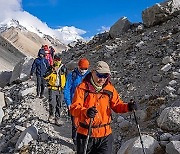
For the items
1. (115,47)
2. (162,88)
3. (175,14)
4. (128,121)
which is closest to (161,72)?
(162,88)

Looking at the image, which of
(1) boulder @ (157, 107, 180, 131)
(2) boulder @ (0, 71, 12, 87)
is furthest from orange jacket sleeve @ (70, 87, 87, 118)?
(2) boulder @ (0, 71, 12, 87)

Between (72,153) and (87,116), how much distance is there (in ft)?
16.7

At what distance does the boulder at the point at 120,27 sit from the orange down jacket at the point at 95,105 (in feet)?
67.4

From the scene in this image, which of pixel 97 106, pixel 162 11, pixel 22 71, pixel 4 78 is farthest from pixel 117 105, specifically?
pixel 4 78

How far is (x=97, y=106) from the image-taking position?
6801 mm

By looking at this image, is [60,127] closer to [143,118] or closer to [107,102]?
[143,118]

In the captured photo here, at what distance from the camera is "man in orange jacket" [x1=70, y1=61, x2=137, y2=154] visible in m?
6.68

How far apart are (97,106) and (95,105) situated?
0.13ft

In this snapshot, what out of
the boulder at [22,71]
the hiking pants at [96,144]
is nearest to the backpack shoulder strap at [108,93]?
the hiking pants at [96,144]

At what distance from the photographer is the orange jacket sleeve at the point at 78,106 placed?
655 centimetres

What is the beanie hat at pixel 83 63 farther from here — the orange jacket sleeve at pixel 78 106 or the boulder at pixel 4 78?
the boulder at pixel 4 78

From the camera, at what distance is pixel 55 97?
1391 cm

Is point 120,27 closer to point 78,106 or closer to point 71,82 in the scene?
point 71,82

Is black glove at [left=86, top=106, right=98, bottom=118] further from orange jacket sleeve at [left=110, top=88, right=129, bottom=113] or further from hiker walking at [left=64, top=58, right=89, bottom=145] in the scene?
hiker walking at [left=64, top=58, right=89, bottom=145]
